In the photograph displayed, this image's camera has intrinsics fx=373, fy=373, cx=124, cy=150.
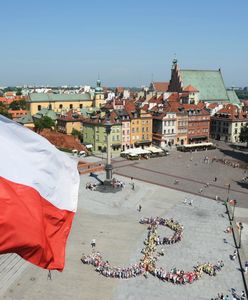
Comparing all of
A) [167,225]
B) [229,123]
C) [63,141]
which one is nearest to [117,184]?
[167,225]

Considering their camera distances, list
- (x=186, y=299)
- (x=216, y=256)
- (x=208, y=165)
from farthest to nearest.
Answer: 1. (x=208, y=165)
2. (x=216, y=256)
3. (x=186, y=299)

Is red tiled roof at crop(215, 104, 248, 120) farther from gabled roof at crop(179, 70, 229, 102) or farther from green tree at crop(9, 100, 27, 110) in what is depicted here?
green tree at crop(9, 100, 27, 110)

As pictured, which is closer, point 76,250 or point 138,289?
point 138,289

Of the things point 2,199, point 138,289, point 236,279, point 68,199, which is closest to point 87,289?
point 138,289

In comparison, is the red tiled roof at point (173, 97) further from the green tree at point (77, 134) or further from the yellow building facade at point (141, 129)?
the green tree at point (77, 134)

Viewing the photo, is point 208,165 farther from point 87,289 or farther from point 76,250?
point 87,289

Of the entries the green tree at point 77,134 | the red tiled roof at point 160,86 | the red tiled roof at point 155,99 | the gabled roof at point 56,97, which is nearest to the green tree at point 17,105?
the gabled roof at point 56,97

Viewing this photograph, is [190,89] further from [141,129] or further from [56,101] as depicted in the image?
[56,101]
